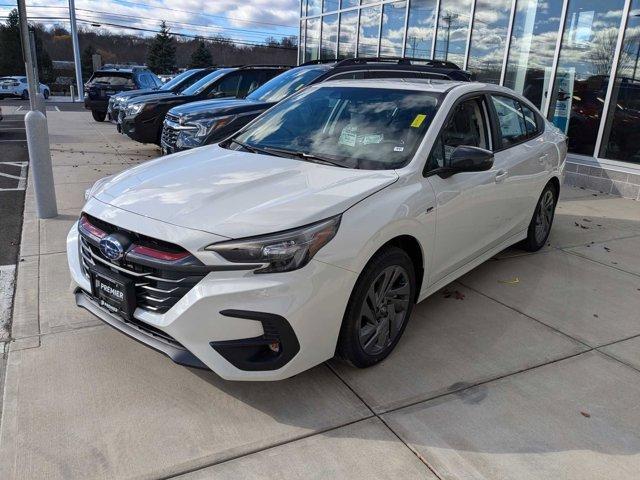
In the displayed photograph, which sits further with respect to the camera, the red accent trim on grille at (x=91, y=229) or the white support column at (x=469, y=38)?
the white support column at (x=469, y=38)

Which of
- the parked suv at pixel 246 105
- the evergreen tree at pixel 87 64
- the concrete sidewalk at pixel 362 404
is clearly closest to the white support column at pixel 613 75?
the parked suv at pixel 246 105

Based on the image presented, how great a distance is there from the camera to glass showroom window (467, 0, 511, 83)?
436 inches

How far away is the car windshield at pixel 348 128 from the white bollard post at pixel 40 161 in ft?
9.23

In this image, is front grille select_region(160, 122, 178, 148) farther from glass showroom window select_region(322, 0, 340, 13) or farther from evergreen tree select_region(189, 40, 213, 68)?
evergreen tree select_region(189, 40, 213, 68)

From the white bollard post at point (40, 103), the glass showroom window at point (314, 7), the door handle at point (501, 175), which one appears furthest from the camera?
the glass showroom window at point (314, 7)

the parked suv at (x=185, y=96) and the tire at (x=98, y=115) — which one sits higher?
the parked suv at (x=185, y=96)

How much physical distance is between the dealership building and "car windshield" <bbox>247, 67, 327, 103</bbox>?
15.1 feet

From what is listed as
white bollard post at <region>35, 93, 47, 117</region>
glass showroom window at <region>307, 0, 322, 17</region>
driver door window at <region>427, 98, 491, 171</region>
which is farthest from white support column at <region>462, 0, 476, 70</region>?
white bollard post at <region>35, 93, 47, 117</region>

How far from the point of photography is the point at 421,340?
3.70m

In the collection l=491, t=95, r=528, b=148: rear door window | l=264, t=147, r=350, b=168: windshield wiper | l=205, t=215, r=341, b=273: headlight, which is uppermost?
l=491, t=95, r=528, b=148: rear door window

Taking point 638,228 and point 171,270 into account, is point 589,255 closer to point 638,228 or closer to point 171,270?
point 638,228

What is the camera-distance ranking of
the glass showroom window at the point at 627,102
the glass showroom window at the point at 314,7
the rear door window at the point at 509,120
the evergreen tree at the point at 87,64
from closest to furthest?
the rear door window at the point at 509,120 < the glass showroom window at the point at 627,102 < the glass showroom window at the point at 314,7 < the evergreen tree at the point at 87,64

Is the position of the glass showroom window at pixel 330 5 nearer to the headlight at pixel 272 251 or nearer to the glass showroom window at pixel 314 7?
the glass showroom window at pixel 314 7

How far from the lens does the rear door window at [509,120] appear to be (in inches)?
180
